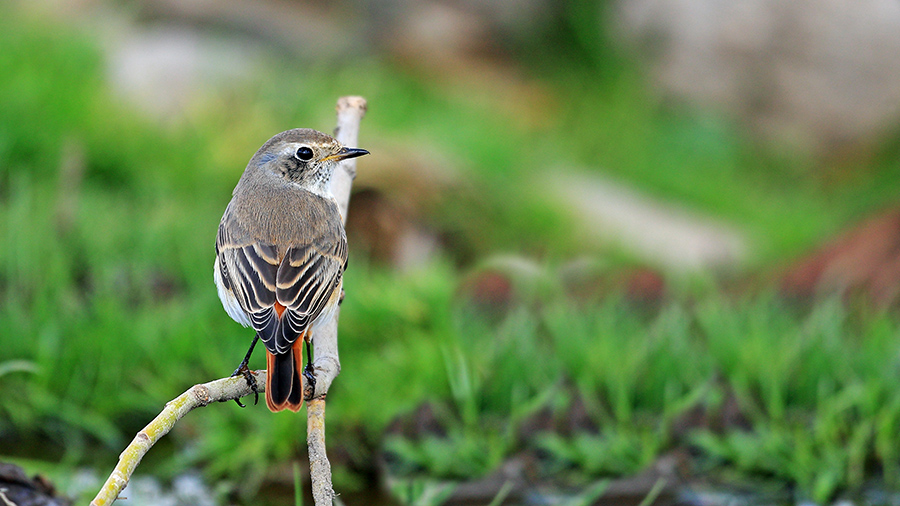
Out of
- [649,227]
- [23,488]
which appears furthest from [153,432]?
[649,227]

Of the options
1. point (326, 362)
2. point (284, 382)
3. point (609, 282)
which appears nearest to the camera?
point (284, 382)

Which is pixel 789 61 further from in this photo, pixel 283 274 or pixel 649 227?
pixel 283 274

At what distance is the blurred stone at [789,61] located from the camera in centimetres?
1141

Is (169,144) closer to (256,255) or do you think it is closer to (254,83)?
(254,83)

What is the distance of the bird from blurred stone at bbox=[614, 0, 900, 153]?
1001 cm

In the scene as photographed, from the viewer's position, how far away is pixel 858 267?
6.62 meters

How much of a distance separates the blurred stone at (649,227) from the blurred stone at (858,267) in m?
1.18

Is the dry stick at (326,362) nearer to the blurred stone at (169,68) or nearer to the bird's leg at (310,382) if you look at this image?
the bird's leg at (310,382)

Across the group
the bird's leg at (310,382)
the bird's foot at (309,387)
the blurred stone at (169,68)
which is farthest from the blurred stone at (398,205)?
the bird's foot at (309,387)

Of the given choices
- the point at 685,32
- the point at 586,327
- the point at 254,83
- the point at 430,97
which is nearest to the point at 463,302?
the point at 586,327

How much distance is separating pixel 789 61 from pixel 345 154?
10284 mm

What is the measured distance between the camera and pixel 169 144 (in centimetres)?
719

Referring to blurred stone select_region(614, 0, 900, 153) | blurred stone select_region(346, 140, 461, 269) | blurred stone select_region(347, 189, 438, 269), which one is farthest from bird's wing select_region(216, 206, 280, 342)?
blurred stone select_region(614, 0, 900, 153)

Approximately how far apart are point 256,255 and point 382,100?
753 cm
